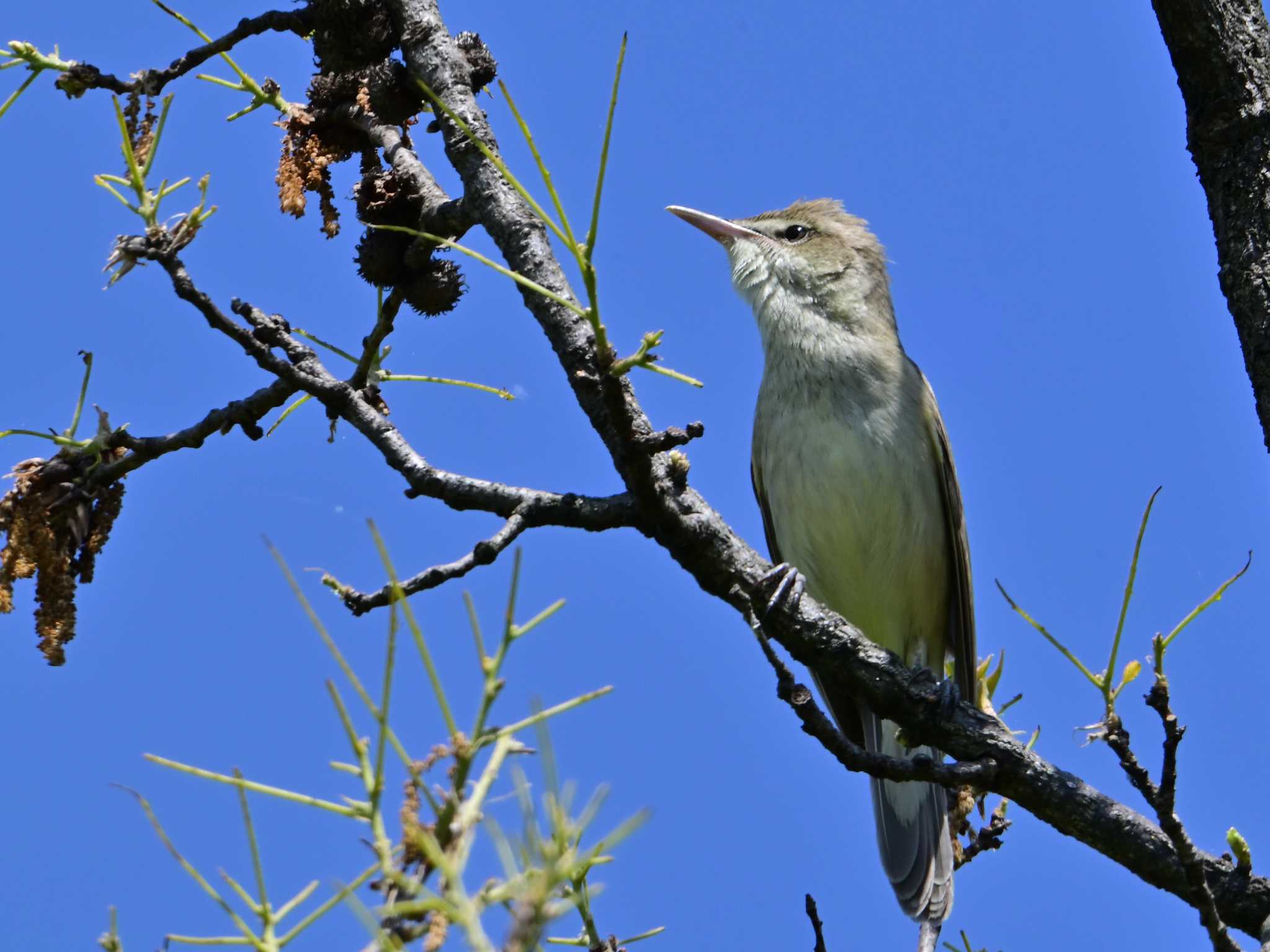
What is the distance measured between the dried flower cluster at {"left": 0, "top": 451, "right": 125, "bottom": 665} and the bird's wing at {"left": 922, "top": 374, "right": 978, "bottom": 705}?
3.77 m

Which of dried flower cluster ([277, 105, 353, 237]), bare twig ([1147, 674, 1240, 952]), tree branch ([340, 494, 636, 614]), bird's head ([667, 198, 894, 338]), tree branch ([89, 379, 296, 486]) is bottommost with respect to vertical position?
bare twig ([1147, 674, 1240, 952])

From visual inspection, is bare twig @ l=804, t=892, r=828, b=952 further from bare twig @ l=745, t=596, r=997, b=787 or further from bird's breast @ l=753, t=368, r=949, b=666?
bird's breast @ l=753, t=368, r=949, b=666

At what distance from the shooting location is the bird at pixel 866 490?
575 centimetres

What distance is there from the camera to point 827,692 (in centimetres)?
545

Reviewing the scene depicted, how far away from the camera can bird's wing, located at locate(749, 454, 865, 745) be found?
5.54 m

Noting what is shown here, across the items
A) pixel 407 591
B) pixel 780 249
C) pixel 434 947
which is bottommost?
pixel 434 947

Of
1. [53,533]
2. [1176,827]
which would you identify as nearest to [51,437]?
[53,533]

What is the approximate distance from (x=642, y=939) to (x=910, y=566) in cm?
330

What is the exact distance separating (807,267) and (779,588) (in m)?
2.92

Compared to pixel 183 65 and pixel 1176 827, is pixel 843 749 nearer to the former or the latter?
pixel 1176 827

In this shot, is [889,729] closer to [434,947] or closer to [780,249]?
[780,249]

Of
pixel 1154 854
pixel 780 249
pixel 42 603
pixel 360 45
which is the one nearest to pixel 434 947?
pixel 42 603

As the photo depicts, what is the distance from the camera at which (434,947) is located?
1577 mm

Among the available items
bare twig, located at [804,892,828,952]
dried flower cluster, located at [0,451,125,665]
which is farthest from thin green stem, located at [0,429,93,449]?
bare twig, located at [804,892,828,952]
